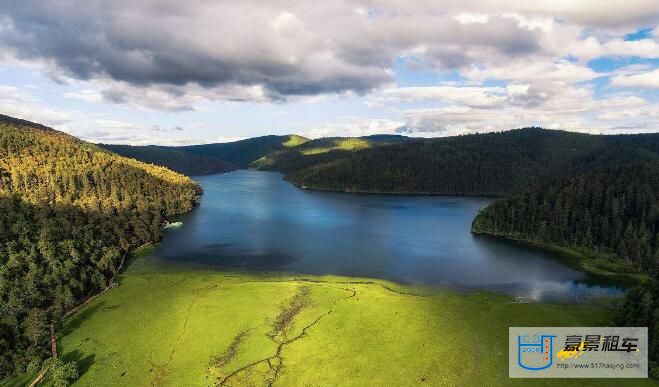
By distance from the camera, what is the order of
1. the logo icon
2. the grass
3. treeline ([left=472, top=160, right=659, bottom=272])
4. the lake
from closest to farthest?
1. the grass
2. the logo icon
3. the lake
4. treeline ([left=472, top=160, right=659, bottom=272])

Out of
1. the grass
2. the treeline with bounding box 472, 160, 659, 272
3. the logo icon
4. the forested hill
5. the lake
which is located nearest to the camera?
the grass

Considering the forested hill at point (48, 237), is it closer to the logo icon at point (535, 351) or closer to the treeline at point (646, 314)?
the logo icon at point (535, 351)

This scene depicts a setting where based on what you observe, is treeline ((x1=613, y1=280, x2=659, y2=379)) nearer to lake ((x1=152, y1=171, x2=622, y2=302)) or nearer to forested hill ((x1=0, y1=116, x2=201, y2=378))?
lake ((x1=152, y1=171, x2=622, y2=302))

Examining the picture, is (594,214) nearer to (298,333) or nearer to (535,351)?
(535,351)

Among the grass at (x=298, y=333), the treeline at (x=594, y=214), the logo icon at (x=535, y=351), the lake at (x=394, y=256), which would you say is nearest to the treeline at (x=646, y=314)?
the grass at (x=298, y=333)

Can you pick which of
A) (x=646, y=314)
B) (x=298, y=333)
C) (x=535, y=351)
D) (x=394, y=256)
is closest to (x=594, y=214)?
(x=394, y=256)

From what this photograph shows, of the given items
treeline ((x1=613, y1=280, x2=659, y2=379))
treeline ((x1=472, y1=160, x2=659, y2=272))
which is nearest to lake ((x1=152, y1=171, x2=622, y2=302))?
treeline ((x1=472, y1=160, x2=659, y2=272))
